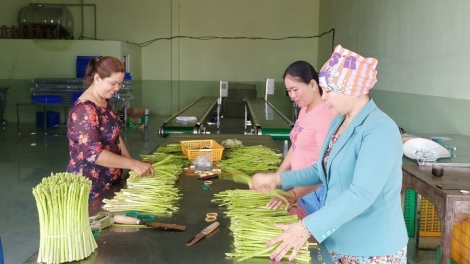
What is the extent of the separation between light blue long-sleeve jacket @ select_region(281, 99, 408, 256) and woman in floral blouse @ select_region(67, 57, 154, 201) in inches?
45.2

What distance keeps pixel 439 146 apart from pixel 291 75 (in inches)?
58.1

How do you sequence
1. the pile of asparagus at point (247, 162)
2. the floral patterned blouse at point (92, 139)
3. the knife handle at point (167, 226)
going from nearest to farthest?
the knife handle at point (167, 226), the floral patterned blouse at point (92, 139), the pile of asparagus at point (247, 162)

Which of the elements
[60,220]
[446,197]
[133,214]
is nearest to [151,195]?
[133,214]

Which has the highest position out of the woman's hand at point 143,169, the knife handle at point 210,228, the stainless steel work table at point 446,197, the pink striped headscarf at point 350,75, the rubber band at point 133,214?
the pink striped headscarf at point 350,75

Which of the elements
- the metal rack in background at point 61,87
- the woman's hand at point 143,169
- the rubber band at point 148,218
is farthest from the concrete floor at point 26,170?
the rubber band at point 148,218

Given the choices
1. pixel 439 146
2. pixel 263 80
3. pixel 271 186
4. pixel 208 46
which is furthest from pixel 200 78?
pixel 271 186

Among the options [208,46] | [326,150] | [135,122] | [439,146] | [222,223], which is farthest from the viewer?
[208,46]

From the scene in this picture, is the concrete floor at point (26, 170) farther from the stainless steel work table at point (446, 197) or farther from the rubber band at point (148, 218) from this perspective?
the rubber band at point (148, 218)

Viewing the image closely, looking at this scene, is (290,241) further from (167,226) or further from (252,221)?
(167,226)

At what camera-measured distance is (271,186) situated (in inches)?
80.5

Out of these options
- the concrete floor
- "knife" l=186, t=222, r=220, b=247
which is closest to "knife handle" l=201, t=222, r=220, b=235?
"knife" l=186, t=222, r=220, b=247

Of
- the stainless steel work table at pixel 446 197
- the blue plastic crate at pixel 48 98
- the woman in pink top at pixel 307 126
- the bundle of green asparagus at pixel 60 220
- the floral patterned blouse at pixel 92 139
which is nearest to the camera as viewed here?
the bundle of green asparagus at pixel 60 220

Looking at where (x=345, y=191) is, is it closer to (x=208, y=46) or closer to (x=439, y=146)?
(x=439, y=146)

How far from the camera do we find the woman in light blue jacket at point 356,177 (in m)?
1.47
